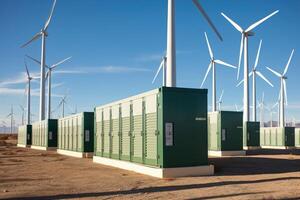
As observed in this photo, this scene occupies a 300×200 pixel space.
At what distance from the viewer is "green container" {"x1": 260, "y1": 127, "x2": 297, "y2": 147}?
178ft

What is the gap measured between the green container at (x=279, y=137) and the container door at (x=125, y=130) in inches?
1413

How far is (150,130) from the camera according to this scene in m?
19.7

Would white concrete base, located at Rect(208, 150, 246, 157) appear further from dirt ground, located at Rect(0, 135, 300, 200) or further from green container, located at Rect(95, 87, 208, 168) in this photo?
dirt ground, located at Rect(0, 135, 300, 200)

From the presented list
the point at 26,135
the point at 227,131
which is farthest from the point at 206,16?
the point at 26,135

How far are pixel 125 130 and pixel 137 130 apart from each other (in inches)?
89.6

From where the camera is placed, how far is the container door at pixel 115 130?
24997mm

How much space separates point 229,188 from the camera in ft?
47.1

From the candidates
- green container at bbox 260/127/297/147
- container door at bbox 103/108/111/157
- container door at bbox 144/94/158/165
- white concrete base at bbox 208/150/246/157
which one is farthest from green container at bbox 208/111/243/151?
green container at bbox 260/127/297/147

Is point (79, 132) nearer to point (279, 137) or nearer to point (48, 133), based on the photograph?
point (48, 133)

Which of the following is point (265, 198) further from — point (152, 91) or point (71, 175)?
point (71, 175)

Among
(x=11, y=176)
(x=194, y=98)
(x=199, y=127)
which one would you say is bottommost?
(x=11, y=176)

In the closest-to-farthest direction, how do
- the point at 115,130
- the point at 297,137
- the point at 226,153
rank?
1. the point at 115,130
2. the point at 226,153
3. the point at 297,137

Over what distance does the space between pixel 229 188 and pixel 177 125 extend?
16.8ft

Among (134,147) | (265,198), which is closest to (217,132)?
(134,147)
